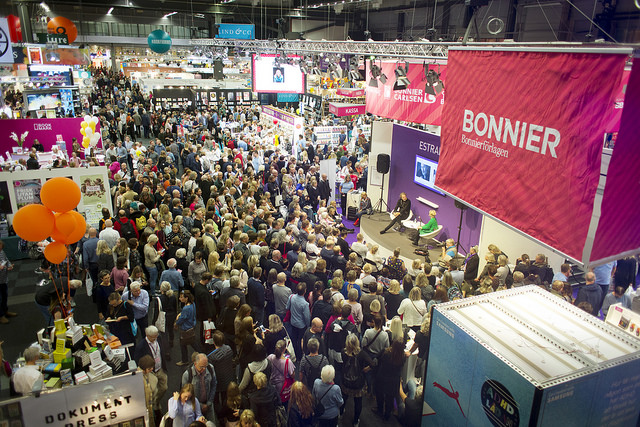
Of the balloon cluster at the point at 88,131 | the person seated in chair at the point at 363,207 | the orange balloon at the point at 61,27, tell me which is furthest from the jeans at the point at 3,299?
the orange balloon at the point at 61,27

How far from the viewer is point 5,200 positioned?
8578 mm

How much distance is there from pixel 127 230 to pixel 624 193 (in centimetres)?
688

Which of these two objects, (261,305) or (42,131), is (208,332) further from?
(42,131)

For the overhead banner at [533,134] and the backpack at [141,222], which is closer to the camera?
the overhead banner at [533,134]

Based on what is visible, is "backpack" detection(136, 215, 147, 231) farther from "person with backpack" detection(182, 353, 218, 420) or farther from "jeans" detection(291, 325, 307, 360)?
"person with backpack" detection(182, 353, 218, 420)

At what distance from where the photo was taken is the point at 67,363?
426 centimetres

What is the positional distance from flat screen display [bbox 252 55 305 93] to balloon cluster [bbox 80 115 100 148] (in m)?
7.30

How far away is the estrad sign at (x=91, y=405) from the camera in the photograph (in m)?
3.74

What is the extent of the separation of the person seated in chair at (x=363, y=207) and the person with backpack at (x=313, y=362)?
7.11 meters

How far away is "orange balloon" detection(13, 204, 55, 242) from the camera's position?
16.6ft

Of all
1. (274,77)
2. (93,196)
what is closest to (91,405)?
(93,196)

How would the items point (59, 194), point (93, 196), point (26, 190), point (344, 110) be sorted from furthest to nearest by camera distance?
point (344, 110), point (93, 196), point (26, 190), point (59, 194)

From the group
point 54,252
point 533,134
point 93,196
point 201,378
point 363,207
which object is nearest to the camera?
point 533,134

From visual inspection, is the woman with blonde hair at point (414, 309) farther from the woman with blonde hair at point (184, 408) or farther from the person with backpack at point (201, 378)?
the woman with blonde hair at point (184, 408)
